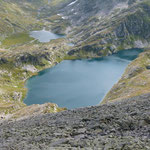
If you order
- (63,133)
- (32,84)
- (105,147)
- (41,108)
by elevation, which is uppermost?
(105,147)

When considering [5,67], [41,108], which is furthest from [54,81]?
[41,108]

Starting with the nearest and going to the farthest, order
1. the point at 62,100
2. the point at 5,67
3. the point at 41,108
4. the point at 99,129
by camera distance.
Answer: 1. the point at 99,129
2. the point at 41,108
3. the point at 62,100
4. the point at 5,67

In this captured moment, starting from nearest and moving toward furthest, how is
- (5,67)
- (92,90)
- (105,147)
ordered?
(105,147) → (92,90) → (5,67)

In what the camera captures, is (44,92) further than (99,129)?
Yes

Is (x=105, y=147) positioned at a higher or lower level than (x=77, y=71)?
higher

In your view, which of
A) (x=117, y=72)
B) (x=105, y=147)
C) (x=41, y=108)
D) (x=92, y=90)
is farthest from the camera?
(x=117, y=72)

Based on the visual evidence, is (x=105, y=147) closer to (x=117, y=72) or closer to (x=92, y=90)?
(x=92, y=90)

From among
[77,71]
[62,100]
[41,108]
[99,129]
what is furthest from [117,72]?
[99,129]

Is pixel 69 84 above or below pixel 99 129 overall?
below

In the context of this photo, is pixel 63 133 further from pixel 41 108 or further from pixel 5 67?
pixel 5 67
